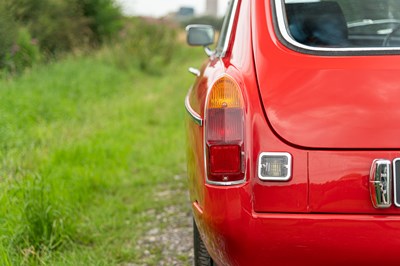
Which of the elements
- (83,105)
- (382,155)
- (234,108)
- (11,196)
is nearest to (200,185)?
(234,108)

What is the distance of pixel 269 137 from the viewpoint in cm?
237

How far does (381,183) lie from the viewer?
7.32ft

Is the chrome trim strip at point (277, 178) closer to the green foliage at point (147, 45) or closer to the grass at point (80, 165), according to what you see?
the grass at point (80, 165)

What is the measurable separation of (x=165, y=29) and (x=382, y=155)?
1681 cm

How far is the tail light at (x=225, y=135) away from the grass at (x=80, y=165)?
1474 mm

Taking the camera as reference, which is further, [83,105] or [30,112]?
[83,105]

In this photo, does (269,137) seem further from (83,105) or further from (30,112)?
(83,105)

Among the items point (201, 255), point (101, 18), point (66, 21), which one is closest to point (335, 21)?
point (201, 255)

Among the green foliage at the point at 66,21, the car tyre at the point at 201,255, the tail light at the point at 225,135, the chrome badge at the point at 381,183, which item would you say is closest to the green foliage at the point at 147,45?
the green foliage at the point at 66,21

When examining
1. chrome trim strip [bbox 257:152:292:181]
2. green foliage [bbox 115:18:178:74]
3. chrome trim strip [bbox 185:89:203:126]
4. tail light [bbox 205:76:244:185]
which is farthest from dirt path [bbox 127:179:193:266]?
green foliage [bbox 115:18:178:74]

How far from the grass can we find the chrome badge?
194 centimetres

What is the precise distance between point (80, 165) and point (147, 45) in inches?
442

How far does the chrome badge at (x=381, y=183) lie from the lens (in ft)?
7.32

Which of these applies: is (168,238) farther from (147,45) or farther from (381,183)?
(147,45)
